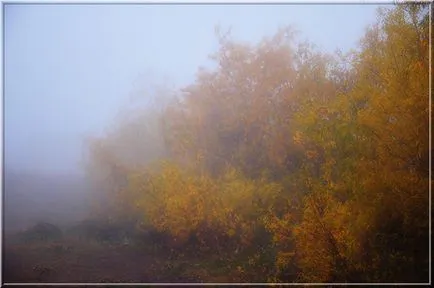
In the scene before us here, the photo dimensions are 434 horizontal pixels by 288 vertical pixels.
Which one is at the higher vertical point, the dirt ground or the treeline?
the treeline

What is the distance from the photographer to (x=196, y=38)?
183 inches

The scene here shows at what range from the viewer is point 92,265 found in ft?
15.5

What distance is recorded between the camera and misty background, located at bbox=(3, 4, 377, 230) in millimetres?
4625

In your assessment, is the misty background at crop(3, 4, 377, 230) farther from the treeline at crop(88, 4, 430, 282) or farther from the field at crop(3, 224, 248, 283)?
the field at crop(3, 224, 248, 283)

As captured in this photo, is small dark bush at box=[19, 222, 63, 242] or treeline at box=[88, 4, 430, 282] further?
small dark bush at box=[19, 222, 63, 242]

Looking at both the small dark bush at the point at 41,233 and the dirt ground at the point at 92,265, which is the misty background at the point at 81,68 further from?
the dirt ground at the point at 92,265

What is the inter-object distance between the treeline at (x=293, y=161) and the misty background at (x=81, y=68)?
146mm

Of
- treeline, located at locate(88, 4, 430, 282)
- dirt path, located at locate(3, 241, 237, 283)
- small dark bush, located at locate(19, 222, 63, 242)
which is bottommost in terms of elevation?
dirt path, located at locate(3, 241, 237, 283)

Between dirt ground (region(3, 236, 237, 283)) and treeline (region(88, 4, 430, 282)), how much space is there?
0.22 m

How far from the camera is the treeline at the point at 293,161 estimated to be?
173 inches

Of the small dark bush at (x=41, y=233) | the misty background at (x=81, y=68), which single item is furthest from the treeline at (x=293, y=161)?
the small dark bush at (x=41, y=233)

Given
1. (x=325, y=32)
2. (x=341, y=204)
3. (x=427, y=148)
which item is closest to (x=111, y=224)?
(x=341, y=204)

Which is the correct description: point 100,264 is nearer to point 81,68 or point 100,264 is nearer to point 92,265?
point 92,265

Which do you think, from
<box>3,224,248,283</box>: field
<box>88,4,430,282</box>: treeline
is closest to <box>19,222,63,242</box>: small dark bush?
<box>3,224,248,283</box>: field
